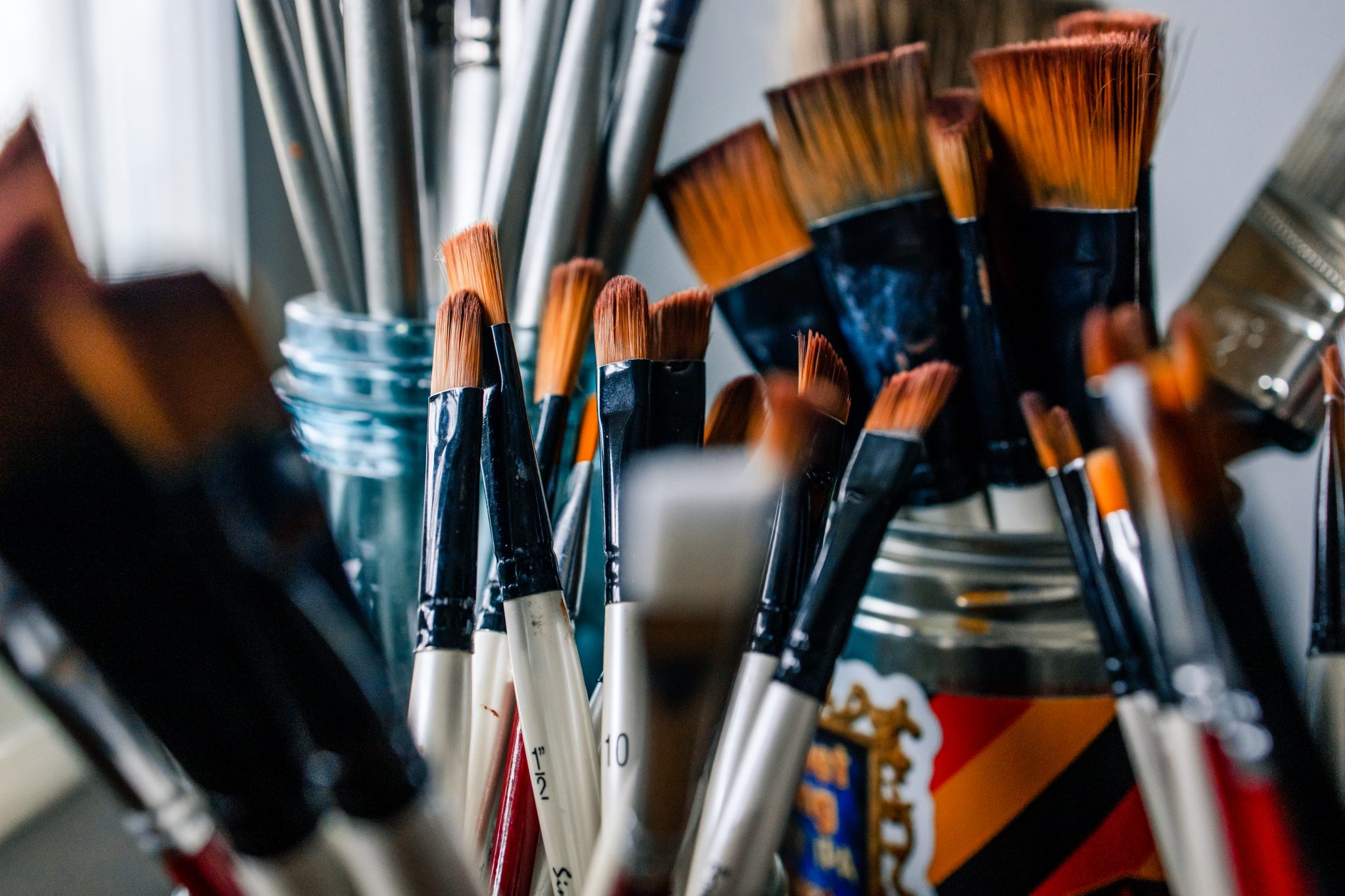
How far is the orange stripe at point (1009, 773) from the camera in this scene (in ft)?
1.06

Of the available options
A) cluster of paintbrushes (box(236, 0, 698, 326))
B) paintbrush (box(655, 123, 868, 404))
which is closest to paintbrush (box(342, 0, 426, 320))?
cluster of paintbrushes (box(236, 0, 698, 326))

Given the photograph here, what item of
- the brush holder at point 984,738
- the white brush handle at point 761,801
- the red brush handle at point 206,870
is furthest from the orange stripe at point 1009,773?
the red brush handle at point 206,870

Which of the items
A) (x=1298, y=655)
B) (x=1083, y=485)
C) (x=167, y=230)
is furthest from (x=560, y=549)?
(x=1298, y=655)

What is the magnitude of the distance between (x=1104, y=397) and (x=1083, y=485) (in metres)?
0.07

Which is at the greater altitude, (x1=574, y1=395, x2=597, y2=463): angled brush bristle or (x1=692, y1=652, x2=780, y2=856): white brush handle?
(x1=574, y1=395, x2=597, y2=463): angled brush bristle

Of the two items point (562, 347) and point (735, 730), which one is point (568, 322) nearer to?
point (562, 347)

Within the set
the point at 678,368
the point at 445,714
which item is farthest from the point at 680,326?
the point at 445,714

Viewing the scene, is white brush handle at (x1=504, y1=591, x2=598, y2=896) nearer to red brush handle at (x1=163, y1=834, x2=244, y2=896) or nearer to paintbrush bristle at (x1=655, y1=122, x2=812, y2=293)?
red brush handle at (x1=163, y1=834, x2=244, y2=896)

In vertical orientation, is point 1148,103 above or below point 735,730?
above

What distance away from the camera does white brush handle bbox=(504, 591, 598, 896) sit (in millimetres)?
239

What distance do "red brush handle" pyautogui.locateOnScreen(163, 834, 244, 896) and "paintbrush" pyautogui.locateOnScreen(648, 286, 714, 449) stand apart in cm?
13

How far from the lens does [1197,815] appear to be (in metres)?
0.22

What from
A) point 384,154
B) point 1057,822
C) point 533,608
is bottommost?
point 1057,822

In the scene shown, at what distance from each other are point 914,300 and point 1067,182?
0.07 meters
